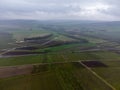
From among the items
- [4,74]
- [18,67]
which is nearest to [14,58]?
[18,67]

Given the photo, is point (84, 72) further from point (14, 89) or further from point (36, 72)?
point (14, 89)

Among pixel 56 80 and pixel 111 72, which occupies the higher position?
pixel 56 80

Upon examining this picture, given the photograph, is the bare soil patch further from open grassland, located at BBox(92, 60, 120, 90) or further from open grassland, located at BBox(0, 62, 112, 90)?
open grassland, located at BBox(0, 62, 112, 90)

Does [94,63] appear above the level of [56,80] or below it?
below

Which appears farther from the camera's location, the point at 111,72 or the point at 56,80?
the point at 111,72

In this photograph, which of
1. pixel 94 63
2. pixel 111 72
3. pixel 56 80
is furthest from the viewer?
pixel 94 63

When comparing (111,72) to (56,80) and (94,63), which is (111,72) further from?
(56,80)

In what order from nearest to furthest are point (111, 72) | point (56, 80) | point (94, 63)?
point (56, 80), point (111, 72), point (94, 63)

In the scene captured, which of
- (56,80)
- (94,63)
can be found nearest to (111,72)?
(94,63)

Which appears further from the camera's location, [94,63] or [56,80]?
[94,63]
